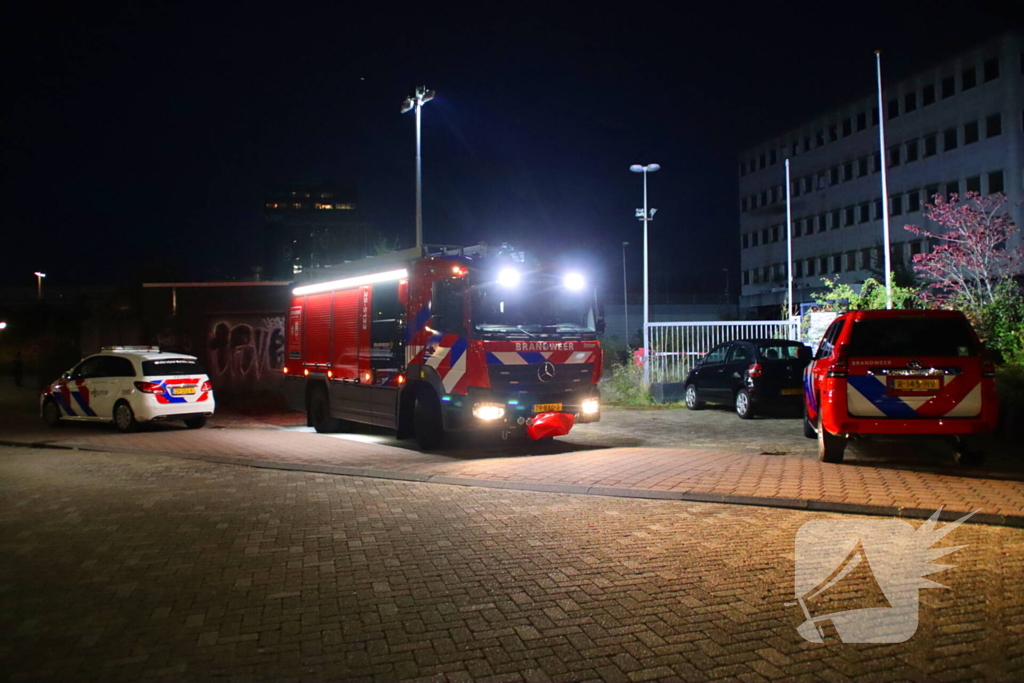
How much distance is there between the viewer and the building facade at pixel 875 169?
45.0 metres

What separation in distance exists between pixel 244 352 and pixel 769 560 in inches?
828

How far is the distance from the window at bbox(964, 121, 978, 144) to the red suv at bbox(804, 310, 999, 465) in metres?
44.7

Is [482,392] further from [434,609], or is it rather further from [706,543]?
[434,609]

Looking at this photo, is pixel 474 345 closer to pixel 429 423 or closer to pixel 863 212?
pixel 429 423

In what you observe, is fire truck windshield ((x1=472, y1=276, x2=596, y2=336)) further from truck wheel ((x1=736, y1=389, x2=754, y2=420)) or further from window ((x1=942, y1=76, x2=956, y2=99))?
window ((x1=942, y1=76, x2=956, y2=99))

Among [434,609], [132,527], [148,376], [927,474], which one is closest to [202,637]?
[434,609]

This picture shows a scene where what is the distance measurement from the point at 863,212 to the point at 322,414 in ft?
171

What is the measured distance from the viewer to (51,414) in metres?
17.2

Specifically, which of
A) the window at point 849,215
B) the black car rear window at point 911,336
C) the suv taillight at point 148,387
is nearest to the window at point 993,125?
the window at point 849,215

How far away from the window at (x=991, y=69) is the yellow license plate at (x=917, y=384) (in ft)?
147

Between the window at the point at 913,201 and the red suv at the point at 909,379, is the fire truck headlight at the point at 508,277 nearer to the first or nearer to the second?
the red suv at the point at 909,379

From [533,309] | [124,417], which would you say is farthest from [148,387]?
[533,309]

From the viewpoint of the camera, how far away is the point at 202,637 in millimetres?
4582

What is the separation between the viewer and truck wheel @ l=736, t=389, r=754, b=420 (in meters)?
16.0
